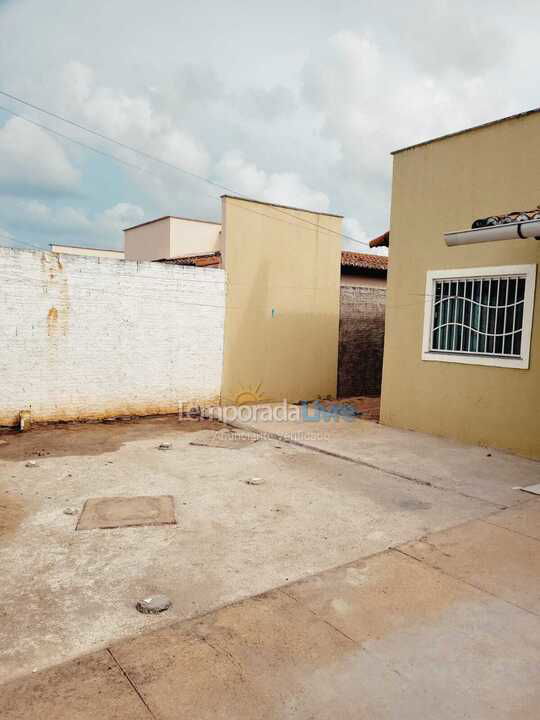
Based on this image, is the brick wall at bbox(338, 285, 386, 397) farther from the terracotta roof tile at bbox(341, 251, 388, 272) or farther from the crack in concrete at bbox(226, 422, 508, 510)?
the crack in concrete at bbox(226, 422, 508, 510)

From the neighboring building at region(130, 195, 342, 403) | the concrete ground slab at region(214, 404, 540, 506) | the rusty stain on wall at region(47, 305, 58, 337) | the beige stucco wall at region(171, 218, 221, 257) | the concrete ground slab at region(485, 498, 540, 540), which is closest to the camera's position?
the concrete ground slab at region(485, 498, 540, 540)

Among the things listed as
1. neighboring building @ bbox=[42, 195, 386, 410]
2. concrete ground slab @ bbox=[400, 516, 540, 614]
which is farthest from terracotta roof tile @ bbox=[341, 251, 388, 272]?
concrete ground slab @ bbox=[400, 516, 540, 614]

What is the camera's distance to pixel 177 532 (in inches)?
170

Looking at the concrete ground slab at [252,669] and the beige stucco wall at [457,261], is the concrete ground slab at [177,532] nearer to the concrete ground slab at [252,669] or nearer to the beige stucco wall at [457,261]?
the concrete ground slab at [252,669]

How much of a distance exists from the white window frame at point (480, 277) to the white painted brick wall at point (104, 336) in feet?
13.5

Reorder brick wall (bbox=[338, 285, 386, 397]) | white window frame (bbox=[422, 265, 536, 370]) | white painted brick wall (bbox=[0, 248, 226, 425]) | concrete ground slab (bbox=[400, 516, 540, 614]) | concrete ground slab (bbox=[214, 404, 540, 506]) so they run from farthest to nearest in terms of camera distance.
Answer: brick wall (bbox=[338, 285, 386, 397]), white painted brick wall (bbox=[0, 248, 226, 425]), white window frame (bbox=[422, 265, 536, 370]), concrete ground slab (bbox=[214, 404, 540, 506]), concrete ground slab (bbox=[400, 516, 540, 614])

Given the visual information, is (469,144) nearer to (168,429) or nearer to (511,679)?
(168,429)

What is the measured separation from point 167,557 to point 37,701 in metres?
1.56

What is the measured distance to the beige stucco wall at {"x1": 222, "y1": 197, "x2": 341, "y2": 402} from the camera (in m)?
10.4

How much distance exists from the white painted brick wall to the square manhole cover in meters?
4.11

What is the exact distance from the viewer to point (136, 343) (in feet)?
30.8

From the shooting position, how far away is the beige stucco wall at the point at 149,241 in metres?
21.9

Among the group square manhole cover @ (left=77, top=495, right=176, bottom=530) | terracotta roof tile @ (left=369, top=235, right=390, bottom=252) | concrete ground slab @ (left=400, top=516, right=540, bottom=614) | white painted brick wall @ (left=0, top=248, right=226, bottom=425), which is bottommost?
square manhole cover @ (left=77, top=495, right=176, bottom=530)

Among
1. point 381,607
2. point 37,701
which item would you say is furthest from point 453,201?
point 37,701
